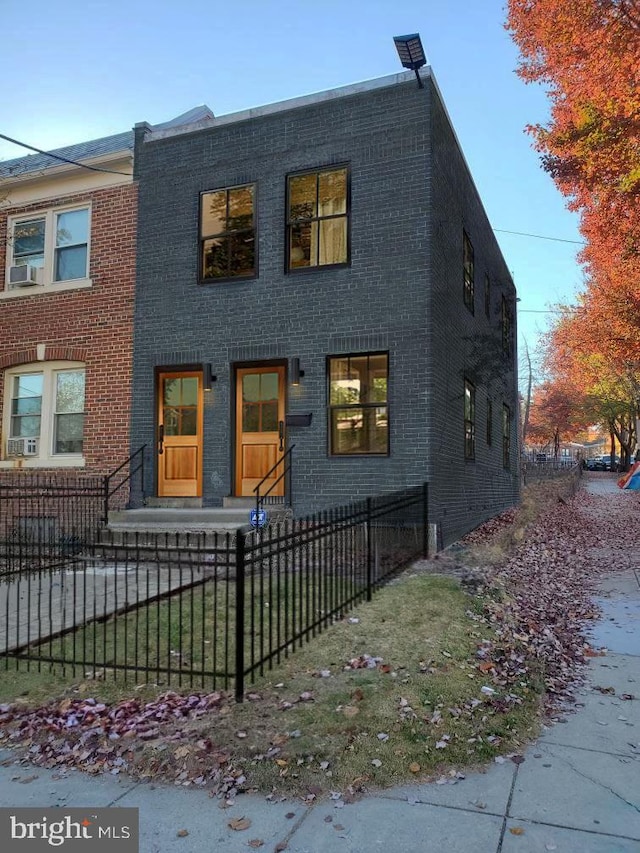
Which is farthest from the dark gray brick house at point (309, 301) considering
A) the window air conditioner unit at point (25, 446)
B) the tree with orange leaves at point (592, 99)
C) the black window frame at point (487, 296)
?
the tree with orange leaves at point (592, 99)

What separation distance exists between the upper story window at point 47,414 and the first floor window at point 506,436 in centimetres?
1161

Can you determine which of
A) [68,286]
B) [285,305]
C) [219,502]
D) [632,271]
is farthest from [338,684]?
[632,271]

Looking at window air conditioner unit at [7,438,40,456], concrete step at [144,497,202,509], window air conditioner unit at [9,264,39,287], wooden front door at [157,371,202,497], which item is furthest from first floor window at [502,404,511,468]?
window air conditioner unit at [9,264,39,287]

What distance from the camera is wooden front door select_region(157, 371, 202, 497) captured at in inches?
451

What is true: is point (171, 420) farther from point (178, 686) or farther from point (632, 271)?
point (632, 271)

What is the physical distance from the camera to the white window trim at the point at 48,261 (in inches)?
499

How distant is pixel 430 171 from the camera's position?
10172mm

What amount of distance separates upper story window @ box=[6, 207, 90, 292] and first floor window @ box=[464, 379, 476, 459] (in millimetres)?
8031

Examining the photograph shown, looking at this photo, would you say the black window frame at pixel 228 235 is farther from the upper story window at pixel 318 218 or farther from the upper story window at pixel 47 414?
the upper story window at pixel 47 414

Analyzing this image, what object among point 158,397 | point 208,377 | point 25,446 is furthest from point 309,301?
point 25,446

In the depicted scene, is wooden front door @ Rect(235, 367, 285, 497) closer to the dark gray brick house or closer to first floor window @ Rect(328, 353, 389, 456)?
the dark gray brick house

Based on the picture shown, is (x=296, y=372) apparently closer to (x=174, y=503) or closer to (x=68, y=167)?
(x=174, y=503)

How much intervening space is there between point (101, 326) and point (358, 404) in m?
5.41

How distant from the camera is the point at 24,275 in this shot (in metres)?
12.9
